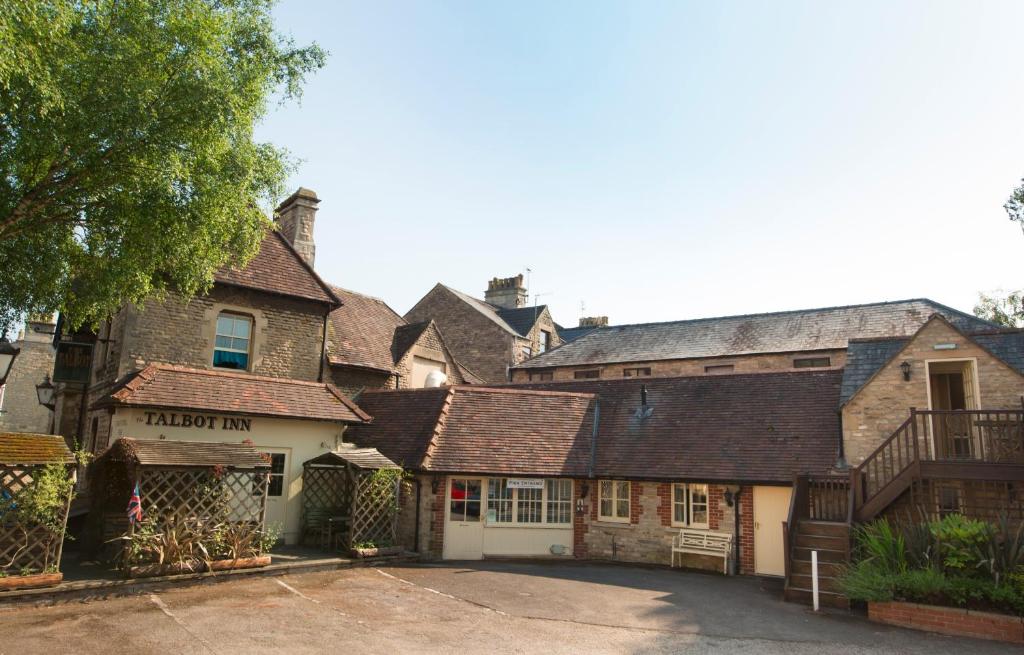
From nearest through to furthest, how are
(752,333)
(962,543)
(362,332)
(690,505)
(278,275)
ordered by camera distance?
(962,543) → (690,505) → (278,275) → (362,332) → (752,333)

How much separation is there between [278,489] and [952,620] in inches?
588

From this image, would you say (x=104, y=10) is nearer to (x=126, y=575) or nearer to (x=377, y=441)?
(x=126, y=575)

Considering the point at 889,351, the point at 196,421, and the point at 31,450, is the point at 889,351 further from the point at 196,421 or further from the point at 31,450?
the point at 31,450

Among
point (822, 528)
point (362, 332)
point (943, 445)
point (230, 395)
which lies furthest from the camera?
point (362, 332)

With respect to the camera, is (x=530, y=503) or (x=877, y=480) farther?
(x=530, y=503)

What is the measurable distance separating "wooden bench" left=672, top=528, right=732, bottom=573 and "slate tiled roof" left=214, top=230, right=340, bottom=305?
1218cm

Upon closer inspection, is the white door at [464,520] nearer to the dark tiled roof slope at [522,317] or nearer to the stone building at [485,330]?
the stone building at [485,330]

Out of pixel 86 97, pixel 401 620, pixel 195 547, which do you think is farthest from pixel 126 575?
pixel 86 97

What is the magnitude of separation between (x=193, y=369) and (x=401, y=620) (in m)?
9.87

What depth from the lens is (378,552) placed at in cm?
1648

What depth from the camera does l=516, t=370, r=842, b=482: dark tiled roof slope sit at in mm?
17422

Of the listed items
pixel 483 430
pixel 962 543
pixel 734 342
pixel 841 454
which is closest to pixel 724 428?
pixel 841 454

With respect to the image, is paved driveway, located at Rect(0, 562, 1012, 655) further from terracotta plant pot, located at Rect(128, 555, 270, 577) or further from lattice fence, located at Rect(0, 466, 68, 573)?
lattice fence, located at Rect(0, 466, 68, 573)

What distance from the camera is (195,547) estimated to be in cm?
1385
